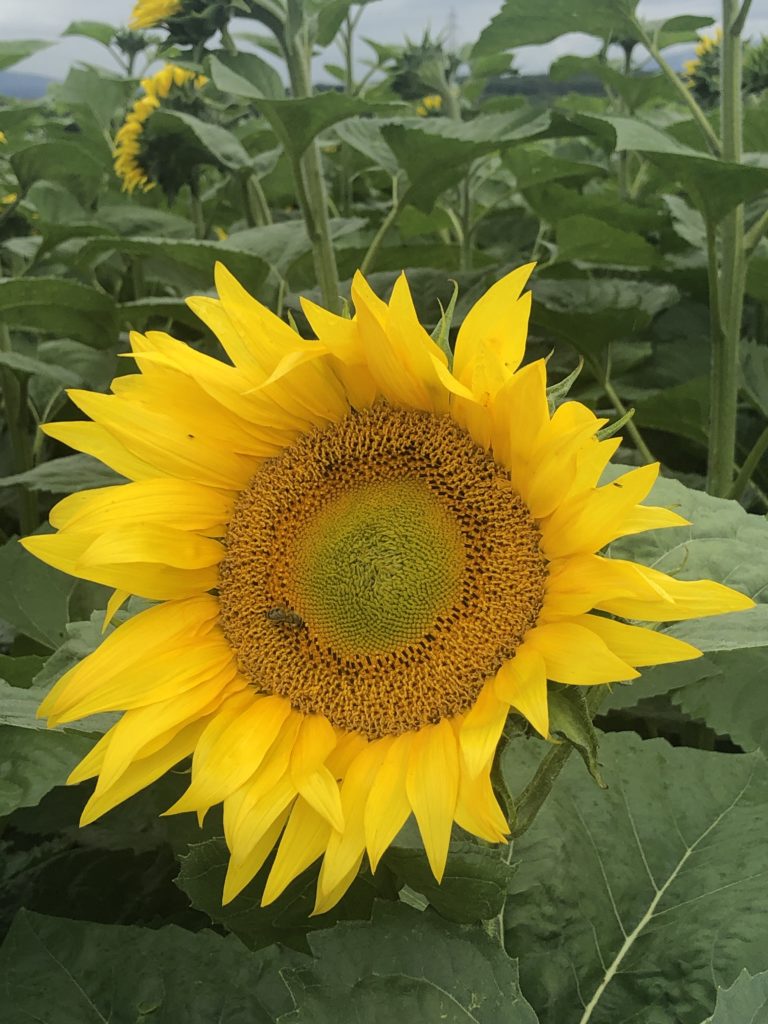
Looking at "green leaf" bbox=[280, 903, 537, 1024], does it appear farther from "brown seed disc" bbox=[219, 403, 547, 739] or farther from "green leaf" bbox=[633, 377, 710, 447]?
"green leaf" bbox=[633, 377, 710, 447]

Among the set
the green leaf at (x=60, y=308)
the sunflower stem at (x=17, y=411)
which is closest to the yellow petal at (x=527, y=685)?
the green leaf at (x=60, y=308)

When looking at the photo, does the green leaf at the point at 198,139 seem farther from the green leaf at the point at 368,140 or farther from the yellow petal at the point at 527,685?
the yellow petal at the point at 527,685

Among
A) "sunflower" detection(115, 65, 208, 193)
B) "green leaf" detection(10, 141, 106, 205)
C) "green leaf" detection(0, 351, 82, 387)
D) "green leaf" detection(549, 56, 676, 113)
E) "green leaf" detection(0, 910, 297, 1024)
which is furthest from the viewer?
"green leaf" detection(549, 56, 676, 113)

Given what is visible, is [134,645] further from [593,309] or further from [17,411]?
[17,411]

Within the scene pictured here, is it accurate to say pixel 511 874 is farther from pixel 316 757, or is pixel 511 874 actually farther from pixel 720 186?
pixel 720 186

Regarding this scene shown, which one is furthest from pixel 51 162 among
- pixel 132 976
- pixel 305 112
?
pixel 132 976

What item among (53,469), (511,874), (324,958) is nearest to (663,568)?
(511,874)

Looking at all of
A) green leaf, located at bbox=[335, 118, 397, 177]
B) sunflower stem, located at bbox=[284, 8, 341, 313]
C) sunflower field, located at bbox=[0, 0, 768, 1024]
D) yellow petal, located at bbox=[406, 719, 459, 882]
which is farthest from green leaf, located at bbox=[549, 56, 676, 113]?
yellow petal, located at bbox=[406, 719, 459, 882]
